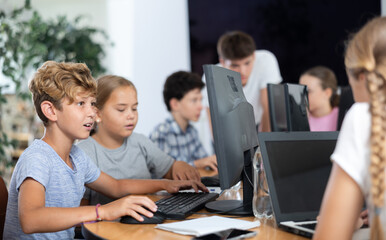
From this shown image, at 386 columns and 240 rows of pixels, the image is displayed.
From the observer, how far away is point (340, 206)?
2.64 ft

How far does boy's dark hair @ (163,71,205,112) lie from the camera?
2990 millimetres

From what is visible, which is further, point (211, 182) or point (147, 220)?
point (211, 182)

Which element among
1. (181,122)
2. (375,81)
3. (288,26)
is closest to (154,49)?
(288,26)

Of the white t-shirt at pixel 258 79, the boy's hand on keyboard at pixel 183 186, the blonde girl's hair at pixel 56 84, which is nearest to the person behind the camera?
the blonde girl's hair at pixel 56 84

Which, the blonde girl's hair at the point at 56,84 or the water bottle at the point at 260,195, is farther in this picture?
the blonde girl's hair at the point at 56,84

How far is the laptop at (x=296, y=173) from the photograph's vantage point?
3.67 feet

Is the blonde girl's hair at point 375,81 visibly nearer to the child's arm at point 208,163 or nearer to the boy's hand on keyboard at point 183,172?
the boy's hand on keyboard at point 183,172


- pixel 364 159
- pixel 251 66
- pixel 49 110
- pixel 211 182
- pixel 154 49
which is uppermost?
pixel 154 49

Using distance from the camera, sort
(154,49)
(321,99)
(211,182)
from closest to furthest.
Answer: (211,182) < (321,99) < (154,49)

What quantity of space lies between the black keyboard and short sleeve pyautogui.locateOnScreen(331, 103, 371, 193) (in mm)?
546

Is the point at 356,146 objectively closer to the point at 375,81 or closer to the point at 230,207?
the point at 375,81

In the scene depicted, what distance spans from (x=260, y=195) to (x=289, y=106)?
19.8 inches

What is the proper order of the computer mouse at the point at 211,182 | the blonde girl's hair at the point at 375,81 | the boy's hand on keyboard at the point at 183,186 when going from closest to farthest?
the blonde girl's hair at the point at 375,81
the boy's hand on keyboard at the point at 183,186
the computer mouse at the point at 211,182

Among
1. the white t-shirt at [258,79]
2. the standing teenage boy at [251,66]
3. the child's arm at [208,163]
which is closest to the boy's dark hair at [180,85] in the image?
the standing teenage boy at [251,66]
